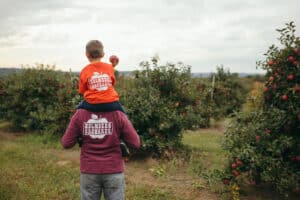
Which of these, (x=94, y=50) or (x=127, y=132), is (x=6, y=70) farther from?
(x=127, y=132)

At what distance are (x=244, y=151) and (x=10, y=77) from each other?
10396 millimetres

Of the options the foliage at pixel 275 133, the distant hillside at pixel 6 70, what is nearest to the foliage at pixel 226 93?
the distant hillside at pixel 6 70

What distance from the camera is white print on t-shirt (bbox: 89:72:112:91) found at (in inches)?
148

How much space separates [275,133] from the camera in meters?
5.77

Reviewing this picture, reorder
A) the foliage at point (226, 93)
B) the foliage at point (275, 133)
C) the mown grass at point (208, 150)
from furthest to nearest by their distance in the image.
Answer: the foliage at point (226, 93) → the mown grass at point (208, 150) → the foliage at point (275, 133)

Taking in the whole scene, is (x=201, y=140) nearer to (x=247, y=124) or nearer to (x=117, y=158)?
(x=247, y=124)

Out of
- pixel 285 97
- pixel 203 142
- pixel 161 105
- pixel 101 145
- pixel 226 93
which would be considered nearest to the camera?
pixel 101 145

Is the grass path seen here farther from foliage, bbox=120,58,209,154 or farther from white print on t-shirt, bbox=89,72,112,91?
white print on t-shirt, bbox=89,72,112,91

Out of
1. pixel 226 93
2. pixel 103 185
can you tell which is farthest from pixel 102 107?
pixel 226 93

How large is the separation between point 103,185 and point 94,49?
1377mm

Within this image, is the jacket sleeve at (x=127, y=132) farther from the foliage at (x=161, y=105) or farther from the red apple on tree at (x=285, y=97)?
the foliage at (x=161, y=105)

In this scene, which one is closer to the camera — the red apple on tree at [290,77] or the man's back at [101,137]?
the man's back at [101,137]

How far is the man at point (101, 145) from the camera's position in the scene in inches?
150

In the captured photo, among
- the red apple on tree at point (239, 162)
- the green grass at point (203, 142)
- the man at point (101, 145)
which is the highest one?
the man at point (101, 145)
